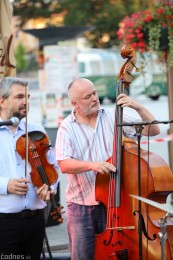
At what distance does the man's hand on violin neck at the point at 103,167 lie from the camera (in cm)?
503

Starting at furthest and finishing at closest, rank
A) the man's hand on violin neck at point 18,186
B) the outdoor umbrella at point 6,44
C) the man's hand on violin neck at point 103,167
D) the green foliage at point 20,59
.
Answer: the green foliage at point 20,59
the outdoor umbrella at point 6,44
the man's hand on violin neck at point 103,167
the man's hand on violin neck at point 18,186

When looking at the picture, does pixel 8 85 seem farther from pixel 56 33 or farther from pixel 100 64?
pixel 100 64

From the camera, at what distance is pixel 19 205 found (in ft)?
16.1

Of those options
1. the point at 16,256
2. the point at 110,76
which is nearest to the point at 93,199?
the point at 16,256

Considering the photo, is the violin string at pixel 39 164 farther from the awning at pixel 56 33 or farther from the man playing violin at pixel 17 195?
the awning at pixel 56 33

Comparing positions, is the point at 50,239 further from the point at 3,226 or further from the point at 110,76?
the point at 110,76

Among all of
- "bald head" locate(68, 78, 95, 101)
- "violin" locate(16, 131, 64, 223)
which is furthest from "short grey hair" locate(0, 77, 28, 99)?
"bald head" locate(68, 78, 95, 101)

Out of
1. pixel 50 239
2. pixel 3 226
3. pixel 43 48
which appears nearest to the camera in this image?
pixel 3 226

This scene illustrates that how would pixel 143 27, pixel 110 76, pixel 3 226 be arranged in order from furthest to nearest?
1. pixel 110 76
2. pixel 143 27
3. pixel 3 226

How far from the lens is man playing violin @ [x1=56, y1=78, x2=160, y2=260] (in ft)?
17.4

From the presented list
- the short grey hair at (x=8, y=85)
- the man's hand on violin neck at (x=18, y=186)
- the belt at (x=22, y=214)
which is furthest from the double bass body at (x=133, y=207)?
the short grey hair at (x=8, y=85)

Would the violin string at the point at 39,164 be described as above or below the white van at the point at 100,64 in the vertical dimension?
below

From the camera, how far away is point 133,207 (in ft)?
16.6

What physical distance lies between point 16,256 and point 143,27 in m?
4.95
